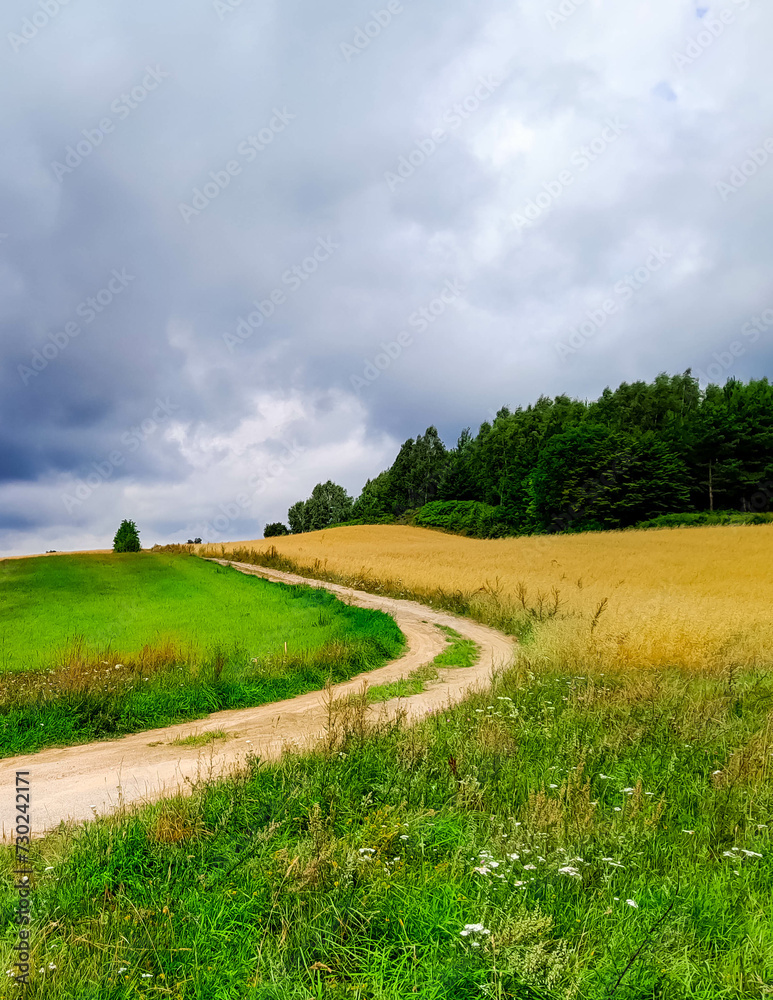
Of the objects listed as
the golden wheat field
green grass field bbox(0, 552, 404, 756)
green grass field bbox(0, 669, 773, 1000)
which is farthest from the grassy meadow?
green grass field bbox(0, 552, 404, 756)

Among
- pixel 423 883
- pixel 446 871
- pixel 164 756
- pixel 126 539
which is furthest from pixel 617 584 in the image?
pixel 126 539

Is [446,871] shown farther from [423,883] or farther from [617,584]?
[617,584]

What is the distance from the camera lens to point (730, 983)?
3146 millimetres

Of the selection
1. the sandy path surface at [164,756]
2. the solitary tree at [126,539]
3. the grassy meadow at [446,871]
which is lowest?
the sandy path surface at [164,756]

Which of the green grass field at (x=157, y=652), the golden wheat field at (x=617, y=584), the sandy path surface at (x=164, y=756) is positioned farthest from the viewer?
the golden wheat field at (x=617, y=584)

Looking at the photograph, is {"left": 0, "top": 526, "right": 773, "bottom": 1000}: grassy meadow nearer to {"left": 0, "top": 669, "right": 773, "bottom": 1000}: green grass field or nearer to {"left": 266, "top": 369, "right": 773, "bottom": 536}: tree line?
{"left": 0, "top": 669, "right": 773, "bottom": 1000}: green grass field

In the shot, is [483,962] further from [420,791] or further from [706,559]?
[706,559]

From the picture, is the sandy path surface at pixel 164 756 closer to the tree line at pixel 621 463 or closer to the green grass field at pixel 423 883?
the green grass field at pixel 423 883

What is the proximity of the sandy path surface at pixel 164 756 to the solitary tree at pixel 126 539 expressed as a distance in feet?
140

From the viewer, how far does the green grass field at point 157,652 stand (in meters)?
10.1

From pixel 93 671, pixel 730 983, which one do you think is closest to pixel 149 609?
pixel 93 671

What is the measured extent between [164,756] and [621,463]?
64446mm

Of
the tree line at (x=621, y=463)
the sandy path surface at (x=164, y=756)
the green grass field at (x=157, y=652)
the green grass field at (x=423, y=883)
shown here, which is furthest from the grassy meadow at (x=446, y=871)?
the tree line at (x=621, y=463)

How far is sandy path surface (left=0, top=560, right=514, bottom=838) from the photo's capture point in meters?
6.56
